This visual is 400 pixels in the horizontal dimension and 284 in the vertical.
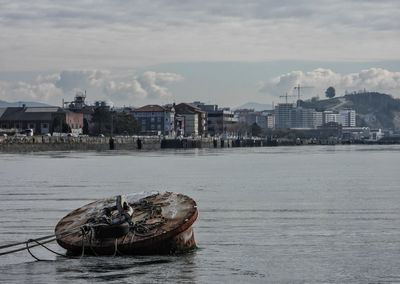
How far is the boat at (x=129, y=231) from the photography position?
92.8 feet

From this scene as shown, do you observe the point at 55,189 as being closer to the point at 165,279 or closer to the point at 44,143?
the point at 165,279

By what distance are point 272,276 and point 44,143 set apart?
153 meters

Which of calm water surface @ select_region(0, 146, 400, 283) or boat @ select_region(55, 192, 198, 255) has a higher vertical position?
boat @ select_region(55, 192, 198, 255)

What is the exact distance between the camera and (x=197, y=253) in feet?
98.9

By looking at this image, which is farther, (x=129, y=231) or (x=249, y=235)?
(x=249, y=235)

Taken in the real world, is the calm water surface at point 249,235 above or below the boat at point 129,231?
below

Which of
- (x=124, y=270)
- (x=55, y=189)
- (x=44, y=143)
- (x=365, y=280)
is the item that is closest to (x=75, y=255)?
(x=124, y=270)

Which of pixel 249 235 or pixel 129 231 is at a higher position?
pixel 129 231

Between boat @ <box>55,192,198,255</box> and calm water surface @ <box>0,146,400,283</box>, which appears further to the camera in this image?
boat @ <box>55,192,198,255</box>

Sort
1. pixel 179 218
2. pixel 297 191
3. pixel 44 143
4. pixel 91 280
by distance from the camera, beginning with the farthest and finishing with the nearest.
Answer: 1. pixel 44 143
2. pixel 297 191
3. pixel 179 218
4. pixel 91 280

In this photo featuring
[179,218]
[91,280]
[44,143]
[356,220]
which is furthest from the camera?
[44,143]

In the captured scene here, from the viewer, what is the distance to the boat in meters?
28.3

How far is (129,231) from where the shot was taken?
28625 mm

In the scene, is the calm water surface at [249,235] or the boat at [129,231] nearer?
the calm water surface at [249,235]
